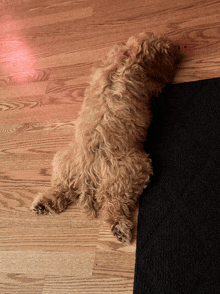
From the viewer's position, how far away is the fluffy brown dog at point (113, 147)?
1055 millimetres

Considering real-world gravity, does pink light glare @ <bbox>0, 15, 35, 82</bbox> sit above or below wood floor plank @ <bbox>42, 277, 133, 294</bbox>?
above

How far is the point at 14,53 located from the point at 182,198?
1.71 metres

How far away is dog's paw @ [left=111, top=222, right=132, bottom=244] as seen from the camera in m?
1.08

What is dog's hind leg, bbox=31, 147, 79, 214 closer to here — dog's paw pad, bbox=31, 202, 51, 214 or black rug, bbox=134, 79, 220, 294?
dog's paw pad, bbox=31, 202, 51, 214

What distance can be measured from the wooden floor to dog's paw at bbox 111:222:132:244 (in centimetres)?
4

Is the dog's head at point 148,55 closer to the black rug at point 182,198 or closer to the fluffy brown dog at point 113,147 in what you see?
the fluffy brown dog at point 113,147

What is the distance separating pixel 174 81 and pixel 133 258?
95 centimetres

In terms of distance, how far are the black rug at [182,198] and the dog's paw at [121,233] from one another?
54 mm

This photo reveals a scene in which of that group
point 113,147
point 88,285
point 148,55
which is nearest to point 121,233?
point 88,285

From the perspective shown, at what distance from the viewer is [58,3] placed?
6.48 feet

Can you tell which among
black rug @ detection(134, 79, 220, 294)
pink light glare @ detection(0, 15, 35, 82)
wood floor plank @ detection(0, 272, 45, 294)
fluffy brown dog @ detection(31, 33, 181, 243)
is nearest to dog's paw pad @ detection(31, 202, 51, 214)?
fluffy brown dog @ detection(31, 33, 181, 243)

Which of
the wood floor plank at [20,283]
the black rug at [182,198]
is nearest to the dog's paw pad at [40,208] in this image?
the wood floor plank at [20,283]

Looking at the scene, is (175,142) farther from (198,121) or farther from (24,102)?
(24,102)

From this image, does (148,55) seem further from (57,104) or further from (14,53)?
(14,53)
